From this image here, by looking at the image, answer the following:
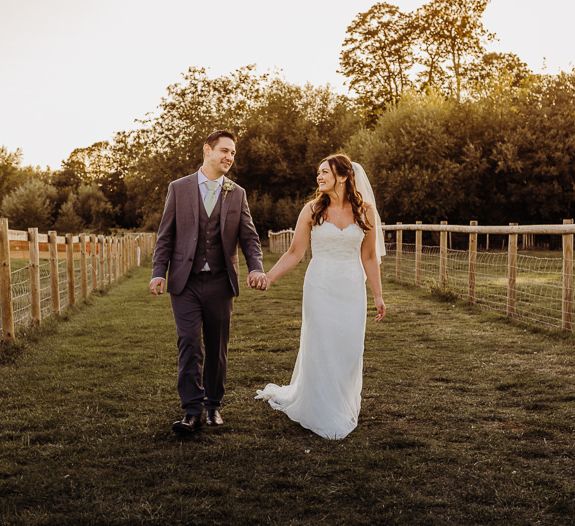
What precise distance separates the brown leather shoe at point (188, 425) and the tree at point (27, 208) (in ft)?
177

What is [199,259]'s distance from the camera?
5.26 m

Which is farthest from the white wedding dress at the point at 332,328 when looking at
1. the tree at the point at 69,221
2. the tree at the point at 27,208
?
the tree at the point at 27,208

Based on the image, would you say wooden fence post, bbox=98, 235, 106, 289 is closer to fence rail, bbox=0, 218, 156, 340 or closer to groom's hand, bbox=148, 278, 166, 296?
fence rail, bbox=0, 218, 156, 340

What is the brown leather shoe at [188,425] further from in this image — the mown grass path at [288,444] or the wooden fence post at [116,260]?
the wooden fence post at [116,260]

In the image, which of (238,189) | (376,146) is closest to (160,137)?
(376,146)

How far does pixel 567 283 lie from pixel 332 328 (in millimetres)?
4792

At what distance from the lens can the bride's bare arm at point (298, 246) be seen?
Result: 5.75m

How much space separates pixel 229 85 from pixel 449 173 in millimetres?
23796

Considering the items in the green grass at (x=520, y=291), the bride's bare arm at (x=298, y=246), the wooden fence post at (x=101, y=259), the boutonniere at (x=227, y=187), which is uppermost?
the boutonniere at (x=227, y=187)

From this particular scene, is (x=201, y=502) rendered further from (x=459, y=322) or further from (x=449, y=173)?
(x=449, y=173)

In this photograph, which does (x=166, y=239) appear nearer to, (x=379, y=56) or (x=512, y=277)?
(x=512, y=277)

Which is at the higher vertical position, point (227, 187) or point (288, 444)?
point (227, 187)

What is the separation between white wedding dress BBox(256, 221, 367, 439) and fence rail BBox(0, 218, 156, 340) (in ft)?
14.5

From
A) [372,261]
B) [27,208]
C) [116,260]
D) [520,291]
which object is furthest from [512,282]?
[27,208]
